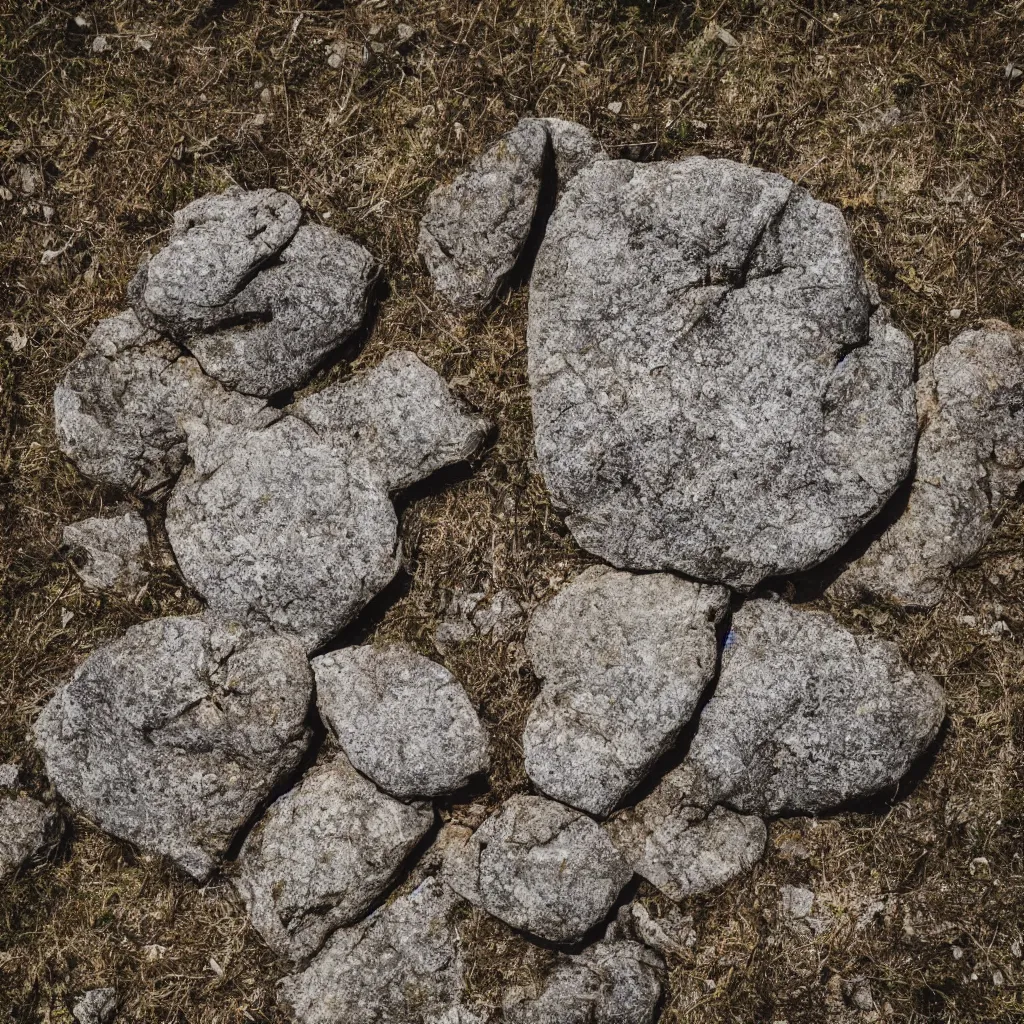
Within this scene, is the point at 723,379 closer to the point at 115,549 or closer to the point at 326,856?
the point at 326,856

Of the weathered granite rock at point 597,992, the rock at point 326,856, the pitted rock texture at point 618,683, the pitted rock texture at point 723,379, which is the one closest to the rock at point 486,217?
the pitted rock texture at point 723,379

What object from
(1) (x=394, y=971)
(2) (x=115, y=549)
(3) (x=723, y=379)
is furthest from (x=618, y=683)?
(2) (x=115, y=549)

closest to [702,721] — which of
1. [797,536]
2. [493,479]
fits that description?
[797,536]

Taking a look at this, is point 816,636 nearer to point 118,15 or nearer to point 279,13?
point 279,13

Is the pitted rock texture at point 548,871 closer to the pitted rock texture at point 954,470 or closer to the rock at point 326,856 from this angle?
the rock at point 326,856

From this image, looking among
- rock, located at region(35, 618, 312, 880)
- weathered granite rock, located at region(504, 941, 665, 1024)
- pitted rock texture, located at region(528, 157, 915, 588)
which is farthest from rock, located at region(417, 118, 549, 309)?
weathered granite rock, located at region(504, 941, 665, 1024)

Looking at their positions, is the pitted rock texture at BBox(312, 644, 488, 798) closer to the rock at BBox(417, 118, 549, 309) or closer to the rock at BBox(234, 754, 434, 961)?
the rock at BBox(234, 754, 434, 961)
